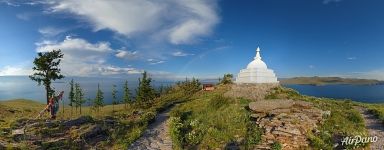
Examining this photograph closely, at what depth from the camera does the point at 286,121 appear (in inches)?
850

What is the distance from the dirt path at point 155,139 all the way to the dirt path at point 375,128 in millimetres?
13186

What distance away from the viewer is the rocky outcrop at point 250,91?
36.8m

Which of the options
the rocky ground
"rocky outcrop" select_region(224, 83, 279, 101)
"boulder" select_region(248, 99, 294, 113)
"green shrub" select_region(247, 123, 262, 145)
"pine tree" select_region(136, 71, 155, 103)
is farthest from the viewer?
"pine tree" select_region(136, 71, 155, 103)

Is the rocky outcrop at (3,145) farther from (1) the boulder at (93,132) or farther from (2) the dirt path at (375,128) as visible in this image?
(2) the dirt path at (375,128)

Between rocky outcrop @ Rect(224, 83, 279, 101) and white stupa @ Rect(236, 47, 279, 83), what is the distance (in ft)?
2.76

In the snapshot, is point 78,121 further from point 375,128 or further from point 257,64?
point 257,64

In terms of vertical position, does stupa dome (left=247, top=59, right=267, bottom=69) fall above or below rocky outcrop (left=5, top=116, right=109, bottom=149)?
above

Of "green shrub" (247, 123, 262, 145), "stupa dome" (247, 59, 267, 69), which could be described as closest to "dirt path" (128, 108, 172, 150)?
"green shrub" (247, 123, 262, 145)

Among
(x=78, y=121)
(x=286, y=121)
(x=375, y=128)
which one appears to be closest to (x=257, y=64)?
(x=375, y=128)

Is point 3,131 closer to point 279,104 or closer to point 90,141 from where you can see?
point 90,141

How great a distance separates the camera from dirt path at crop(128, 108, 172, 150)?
20672 mm

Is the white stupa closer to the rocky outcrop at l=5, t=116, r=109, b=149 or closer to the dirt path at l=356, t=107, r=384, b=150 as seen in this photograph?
the dirt path at l=356, t=107, r=384, b=150

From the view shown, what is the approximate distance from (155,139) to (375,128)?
1690cm

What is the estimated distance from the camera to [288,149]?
19000 mm
